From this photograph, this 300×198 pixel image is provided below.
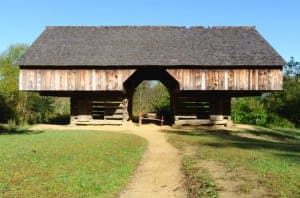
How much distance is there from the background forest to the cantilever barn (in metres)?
6.19

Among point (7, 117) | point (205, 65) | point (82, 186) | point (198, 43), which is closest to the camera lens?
point (82, 186)

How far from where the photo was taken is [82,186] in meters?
11.5

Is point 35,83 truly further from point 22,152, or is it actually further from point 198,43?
point 22,152

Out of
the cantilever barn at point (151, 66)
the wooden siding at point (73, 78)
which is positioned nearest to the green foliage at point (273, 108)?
the cantilever barn at point (151, 66)

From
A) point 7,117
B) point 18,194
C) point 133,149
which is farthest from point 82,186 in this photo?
point 7,117

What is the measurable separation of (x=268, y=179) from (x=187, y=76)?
66.4 ft

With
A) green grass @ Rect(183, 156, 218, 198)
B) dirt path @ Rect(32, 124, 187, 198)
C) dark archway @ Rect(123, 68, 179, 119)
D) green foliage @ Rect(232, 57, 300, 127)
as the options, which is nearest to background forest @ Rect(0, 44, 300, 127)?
green foliage @ Rect(232, 57, 300, 127)

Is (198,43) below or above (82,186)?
above

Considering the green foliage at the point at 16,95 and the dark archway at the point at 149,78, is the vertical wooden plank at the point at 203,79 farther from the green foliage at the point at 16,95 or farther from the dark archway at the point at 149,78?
the green foliage at the point at 16,95

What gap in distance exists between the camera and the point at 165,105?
141 feet

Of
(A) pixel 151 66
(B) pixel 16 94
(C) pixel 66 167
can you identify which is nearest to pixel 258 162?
(C) pixel 66 167

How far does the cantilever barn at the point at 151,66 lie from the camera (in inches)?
1253

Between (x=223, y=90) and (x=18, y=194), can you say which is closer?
(x=18, y=194)

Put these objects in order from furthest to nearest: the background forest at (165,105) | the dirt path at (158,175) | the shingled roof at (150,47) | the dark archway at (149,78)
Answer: the background forest at (165,105)
the dark archway at (149,78)
the shingled roof at (150,47)
the dirt path at (158,175)
